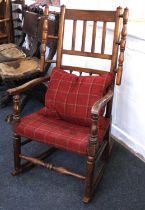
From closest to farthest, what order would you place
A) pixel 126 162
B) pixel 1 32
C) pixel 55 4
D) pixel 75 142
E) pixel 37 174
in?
pixel 75 142, pixel 37 174, pixel 126 162, pixel 55 4, pixel 1 32

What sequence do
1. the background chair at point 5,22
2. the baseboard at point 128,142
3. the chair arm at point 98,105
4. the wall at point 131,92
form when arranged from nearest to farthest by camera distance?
the chair arm at point 98,105 < the wall at point 131,92 < the baseboard at point 128,142 < the background chair at point 5,22

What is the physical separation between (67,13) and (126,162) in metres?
1.13

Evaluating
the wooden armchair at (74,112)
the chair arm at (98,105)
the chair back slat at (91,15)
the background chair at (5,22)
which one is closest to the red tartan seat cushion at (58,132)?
the wooden armchair at (74,112)

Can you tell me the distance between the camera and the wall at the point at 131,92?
75.6 inches

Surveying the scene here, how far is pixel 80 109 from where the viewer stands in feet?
5.65

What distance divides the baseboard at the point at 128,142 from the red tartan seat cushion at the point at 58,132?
1.44ft

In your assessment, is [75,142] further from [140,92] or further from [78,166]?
[140,92]

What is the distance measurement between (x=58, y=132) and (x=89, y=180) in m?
0.32

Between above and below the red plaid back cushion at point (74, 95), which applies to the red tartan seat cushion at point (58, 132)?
below

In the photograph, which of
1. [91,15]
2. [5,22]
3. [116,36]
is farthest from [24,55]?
[116,36]

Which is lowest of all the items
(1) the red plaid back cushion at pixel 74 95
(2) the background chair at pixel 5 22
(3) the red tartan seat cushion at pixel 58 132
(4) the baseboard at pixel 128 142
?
(4) the baseboard at pixel 128 142

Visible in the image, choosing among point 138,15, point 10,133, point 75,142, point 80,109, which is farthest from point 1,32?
point 75,142

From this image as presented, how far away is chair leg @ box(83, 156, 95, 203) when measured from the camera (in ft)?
5.00

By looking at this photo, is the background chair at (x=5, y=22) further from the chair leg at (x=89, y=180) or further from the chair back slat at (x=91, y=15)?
the chair leg at (x=89, y=180)
